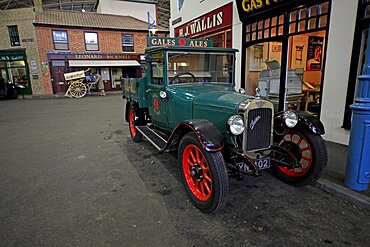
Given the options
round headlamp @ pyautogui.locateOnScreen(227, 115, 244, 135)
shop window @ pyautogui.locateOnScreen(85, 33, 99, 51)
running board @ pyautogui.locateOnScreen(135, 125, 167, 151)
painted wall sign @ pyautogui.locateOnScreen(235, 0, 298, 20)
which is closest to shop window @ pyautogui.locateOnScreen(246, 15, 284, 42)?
painted wall sign @ pyautogui.locateOnScreen(235, 0, 298, 20)

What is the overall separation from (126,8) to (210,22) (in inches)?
691

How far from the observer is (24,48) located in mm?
15578

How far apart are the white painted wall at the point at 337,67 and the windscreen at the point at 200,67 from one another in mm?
2031

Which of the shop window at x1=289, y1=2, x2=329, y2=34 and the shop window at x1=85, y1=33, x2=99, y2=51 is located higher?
the shop window at x1=85, y1=33, x2=99, y2=51

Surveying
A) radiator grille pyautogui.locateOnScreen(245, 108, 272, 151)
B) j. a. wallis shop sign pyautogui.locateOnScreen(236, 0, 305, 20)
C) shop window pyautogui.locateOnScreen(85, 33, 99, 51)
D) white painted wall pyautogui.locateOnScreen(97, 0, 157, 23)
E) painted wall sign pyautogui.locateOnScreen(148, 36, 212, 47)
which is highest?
white painted wall pyautogui.locateOnScreen(97, 0, 157, 23)

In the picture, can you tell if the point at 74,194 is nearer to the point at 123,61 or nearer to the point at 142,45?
the point at 123,61

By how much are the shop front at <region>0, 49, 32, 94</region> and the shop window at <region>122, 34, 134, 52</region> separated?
264 inches

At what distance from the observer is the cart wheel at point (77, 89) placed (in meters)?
15.5

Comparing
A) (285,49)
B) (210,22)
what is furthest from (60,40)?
(285,49)

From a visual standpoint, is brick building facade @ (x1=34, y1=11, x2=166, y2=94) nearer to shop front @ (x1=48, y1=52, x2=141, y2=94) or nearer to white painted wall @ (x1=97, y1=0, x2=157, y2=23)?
shop front @ (x1=48, y1=52, x2=141, y2=94)

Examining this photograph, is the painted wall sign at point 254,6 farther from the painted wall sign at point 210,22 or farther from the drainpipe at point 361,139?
the drainpipe at point 361,139

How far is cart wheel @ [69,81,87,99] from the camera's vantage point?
1545 centimetres

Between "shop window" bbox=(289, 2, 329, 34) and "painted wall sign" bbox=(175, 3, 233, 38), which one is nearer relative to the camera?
"shop window" bbox=(289, 2, 329, 34)

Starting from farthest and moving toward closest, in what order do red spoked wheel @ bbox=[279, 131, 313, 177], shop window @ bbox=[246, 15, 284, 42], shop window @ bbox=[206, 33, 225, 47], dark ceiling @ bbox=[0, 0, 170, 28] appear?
dark ceiling @ bbox=[0, 0, 170, 28] < shop window @ bbox=[206, 33, 225, 47] < shop window @ bbox=[246, 15, 284, 42] < red spoked wheel @ bbox=[279, 131, 313, 177]
